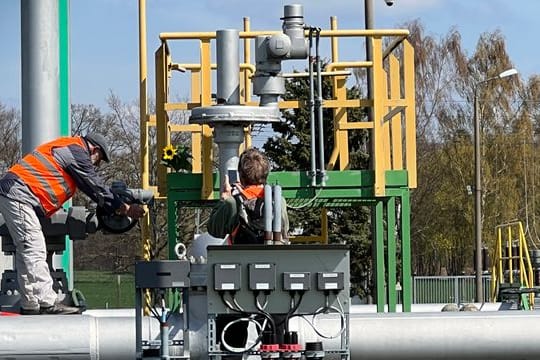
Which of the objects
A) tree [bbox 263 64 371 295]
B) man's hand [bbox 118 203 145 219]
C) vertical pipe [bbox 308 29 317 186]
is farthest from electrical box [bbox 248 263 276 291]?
tree [bbox 263 64 371 295]

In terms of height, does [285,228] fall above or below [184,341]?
above

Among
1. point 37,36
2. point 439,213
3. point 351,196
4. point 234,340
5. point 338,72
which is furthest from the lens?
point 439,213

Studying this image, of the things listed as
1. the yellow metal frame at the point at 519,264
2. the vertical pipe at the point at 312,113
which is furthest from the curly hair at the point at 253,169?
the yellow metal frame at the point at 519,264

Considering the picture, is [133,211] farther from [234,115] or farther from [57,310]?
[234,115]

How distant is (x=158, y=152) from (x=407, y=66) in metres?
2.64

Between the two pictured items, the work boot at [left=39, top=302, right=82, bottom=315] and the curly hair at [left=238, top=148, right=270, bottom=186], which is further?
the work boot at [left=39, top=302, right=82, bottom=315]

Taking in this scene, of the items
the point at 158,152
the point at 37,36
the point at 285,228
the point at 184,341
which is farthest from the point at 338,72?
the point at 184,341

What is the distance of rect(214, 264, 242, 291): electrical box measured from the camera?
684 centimetres

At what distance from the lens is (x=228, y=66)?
40.7 ft

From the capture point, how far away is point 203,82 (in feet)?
43.8

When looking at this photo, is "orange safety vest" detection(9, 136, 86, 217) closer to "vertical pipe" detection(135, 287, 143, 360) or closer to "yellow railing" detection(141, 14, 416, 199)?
"vertical pipe" detection(135, 287, 143, 360)

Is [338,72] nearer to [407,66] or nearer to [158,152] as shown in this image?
[407,66]

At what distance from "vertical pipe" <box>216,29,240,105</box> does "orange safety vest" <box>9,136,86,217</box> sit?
332 centimetres

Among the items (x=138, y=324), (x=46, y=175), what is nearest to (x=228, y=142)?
(x=46, y=175)
